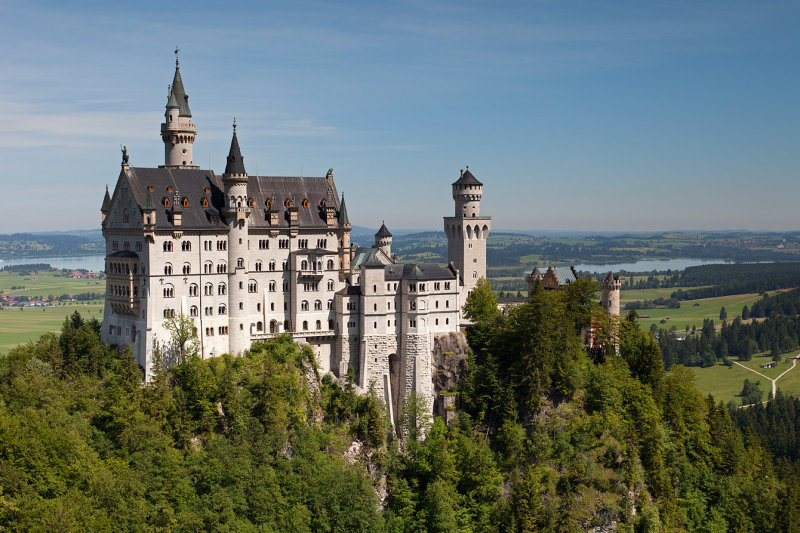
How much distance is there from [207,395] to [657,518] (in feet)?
151

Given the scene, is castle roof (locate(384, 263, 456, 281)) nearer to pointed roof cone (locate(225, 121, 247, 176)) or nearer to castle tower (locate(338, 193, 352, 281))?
castle tower (locate(338, 193, 352, 281))

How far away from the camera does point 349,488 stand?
78.4 m

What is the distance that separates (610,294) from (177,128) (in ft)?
174

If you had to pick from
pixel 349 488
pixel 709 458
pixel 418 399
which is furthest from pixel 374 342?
pixel 709 458

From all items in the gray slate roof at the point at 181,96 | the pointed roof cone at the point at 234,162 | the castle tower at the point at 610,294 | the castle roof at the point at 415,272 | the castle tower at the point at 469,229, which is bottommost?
the castle tower at the point at 610,294

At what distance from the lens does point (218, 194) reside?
8700 centimetres

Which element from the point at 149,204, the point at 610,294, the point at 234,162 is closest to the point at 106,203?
the point at 149,204

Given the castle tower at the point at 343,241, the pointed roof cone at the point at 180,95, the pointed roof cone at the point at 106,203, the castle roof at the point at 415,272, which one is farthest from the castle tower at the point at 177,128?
the castle roof at the point at 415,272

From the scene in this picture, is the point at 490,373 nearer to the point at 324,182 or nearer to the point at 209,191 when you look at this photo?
the point at 324,182

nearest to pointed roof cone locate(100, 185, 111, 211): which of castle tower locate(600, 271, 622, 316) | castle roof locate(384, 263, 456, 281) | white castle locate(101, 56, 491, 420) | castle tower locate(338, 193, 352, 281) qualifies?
white castle locate(101, 56, 491, 420)

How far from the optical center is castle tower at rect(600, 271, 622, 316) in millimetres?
102500

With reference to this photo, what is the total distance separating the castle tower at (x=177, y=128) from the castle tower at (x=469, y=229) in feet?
101

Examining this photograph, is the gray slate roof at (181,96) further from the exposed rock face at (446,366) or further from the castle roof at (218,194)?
the exposed rock face at (446,366)

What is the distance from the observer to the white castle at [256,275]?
267 feet
